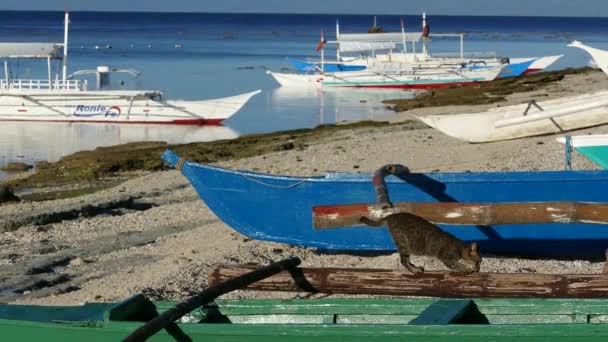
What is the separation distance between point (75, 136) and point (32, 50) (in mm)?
3662

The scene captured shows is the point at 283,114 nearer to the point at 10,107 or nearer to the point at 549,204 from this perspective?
the point at 10,107

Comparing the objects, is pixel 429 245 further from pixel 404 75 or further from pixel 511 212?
pixel 404 75

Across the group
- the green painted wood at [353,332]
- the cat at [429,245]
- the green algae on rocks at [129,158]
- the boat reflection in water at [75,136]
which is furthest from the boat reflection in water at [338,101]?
the green painted wood at [353,332]

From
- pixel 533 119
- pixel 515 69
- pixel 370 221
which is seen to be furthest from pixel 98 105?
pixel 370 221

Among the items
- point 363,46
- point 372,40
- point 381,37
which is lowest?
point 363,46

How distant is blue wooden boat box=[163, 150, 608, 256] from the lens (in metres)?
8.02

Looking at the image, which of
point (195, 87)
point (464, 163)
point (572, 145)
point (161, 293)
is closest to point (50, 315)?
point (161, 293)

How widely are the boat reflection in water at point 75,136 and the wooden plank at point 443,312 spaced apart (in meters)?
17.4

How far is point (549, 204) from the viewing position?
6.74m

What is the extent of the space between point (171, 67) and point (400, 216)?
43242 millimetres

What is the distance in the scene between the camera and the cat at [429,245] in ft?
16.6

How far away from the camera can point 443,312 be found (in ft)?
14.0

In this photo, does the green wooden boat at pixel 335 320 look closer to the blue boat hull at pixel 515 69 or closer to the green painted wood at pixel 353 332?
the green painted wood at pixel 353 332

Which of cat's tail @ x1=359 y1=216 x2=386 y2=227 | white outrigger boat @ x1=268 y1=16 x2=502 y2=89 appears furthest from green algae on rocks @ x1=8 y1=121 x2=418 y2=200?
white outrigger boat @ x1=268 y1=16 x2=502 y2=89
